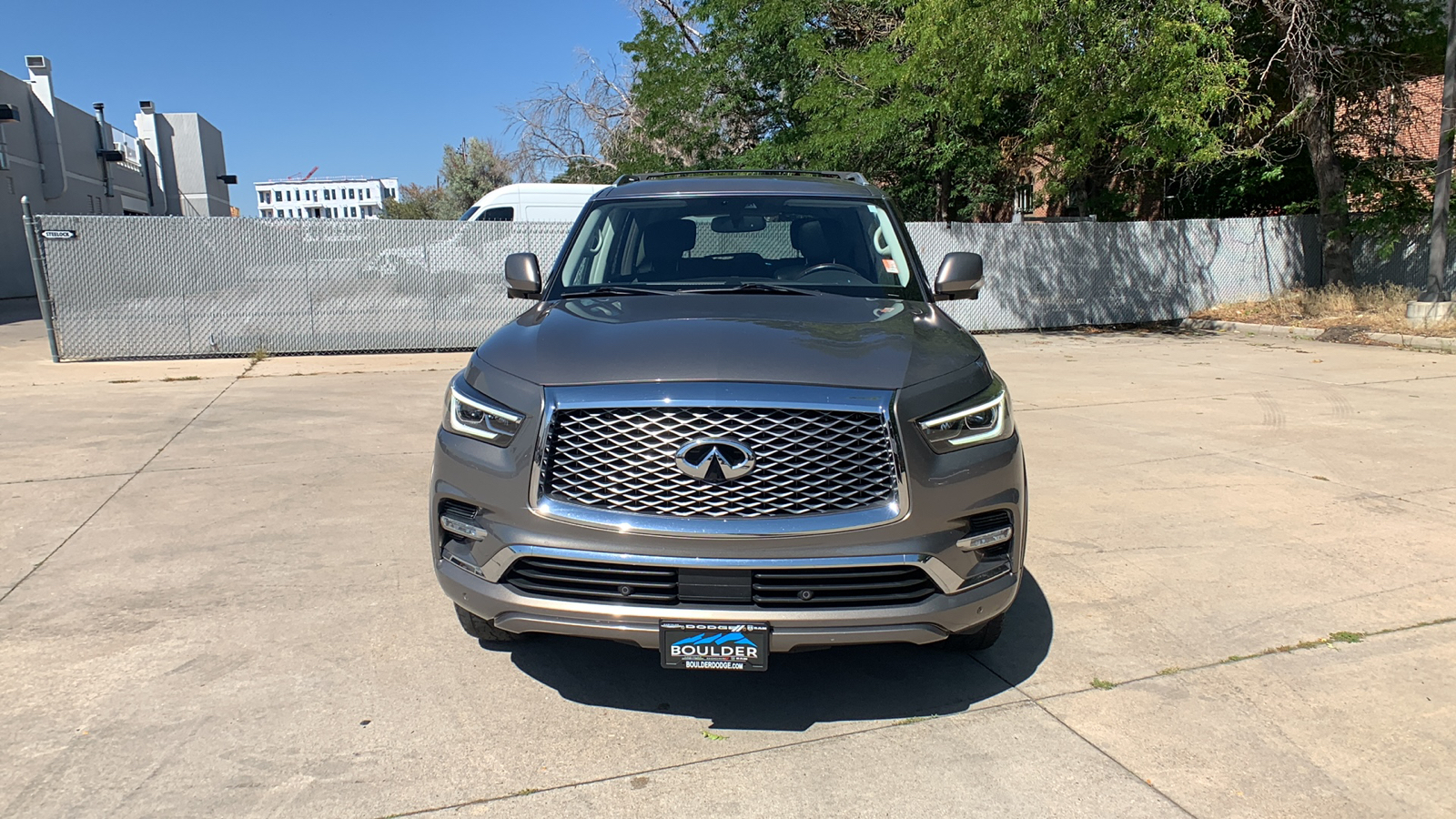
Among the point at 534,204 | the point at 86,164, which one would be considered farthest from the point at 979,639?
the point at 86,164

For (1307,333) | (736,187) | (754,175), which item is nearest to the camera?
(736,187)

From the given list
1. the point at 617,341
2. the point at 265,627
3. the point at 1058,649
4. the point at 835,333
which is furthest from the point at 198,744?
the point at 1058,649

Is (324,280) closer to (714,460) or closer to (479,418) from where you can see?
(479,418)

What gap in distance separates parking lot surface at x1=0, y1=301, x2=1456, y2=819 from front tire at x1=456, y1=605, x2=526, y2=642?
0.41 ft

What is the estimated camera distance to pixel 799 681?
3504mm

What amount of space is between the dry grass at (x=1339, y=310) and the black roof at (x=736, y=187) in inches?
473

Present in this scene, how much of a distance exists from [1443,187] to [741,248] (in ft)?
46.9

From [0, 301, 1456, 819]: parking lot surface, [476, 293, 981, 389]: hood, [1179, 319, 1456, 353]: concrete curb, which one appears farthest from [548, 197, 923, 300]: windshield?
[1179, 319, 1456, 353]: concrete curb

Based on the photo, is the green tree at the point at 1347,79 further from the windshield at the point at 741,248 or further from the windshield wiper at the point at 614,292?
the windshield wiper at the point at 614,292

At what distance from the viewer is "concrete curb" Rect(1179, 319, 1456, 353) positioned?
12.7m

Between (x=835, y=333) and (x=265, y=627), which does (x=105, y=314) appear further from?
(x=835, y=333)

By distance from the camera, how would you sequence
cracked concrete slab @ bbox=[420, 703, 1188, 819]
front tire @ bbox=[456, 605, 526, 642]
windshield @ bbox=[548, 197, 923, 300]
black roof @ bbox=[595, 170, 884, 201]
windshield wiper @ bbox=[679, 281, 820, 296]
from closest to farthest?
1. cracked concrete slab @ bbox=[420, 703, 1188, 819]
2. front tire @ bbox=[456, 605, 526, 642]
3. windshield wiper @ bbox=[679, 281, 820, 296]
4. windshield @ bbox=[548, 197, 923, 300]
5. black roof @ bbox=[595, 170, 884, 201]

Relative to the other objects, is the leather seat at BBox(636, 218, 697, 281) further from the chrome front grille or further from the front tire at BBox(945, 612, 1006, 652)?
the front tire at BBox(945, 612, 1006, 652)

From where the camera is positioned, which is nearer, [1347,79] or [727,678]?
[727,678]
